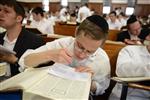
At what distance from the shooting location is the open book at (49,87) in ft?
2.82

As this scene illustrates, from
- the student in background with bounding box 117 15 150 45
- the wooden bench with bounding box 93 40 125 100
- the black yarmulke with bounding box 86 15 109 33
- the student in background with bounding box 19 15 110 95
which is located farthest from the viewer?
the student in background with bounding box 117 15 150 45

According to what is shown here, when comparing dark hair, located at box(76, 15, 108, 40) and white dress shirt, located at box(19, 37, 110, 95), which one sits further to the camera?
white dress shirt, located at box(19, 37, 110, 95)

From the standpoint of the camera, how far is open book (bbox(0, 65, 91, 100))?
86cm

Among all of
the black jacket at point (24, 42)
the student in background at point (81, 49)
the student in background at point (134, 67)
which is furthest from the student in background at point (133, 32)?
the student in background at point (81, 49)

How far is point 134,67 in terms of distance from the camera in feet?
6.11

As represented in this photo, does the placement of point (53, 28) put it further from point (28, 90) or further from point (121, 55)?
point (28, 90)

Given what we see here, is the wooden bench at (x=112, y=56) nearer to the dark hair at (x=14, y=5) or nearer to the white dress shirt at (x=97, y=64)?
the white dress shirt at (x=97, y=64)

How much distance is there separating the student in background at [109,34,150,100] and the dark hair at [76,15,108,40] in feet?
1.94

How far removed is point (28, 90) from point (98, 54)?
963 millimetres

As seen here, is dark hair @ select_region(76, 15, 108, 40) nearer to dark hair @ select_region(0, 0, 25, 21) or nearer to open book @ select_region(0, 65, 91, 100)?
open book @ select_region(0, 65, 91, 100)

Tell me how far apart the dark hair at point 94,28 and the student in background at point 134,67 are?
0.59 m

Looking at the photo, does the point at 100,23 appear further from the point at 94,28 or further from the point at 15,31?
the point at 15,31

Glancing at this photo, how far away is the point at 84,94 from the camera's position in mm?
925

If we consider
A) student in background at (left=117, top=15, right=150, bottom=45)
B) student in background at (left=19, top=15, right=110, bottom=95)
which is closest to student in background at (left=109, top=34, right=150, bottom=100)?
student in background at (left=19, top=15, right=110, bottom=95)
